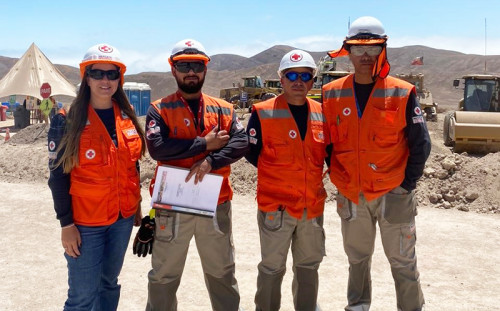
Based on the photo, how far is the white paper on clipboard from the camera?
10.6ft

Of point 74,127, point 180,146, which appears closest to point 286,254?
point 180,146

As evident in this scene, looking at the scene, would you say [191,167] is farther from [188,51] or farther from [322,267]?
[322,267]

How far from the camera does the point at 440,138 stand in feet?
57.1

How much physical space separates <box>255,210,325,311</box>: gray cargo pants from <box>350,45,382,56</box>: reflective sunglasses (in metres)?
1.30

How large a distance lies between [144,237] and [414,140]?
2.12 meters

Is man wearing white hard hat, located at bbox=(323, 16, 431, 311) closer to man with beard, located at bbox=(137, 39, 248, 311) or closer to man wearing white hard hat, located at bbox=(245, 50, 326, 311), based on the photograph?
man wearing white hard hat, located at bbox=(245, 50, 326, 311)

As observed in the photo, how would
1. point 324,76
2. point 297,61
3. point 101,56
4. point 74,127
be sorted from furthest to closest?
point 324,76
point 297,61
point 101,56
point 74,127

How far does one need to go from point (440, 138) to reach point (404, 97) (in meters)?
15.0

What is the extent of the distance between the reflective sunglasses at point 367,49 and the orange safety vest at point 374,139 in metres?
0.22

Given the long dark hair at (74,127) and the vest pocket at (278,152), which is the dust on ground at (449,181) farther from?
the long dark hair at (74,127)

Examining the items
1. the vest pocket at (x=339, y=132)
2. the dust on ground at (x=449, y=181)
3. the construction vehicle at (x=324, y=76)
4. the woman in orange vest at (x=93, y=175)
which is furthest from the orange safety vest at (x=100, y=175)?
the construction vehicle at (x=324, y=76)

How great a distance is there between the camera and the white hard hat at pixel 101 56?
3.04 metres

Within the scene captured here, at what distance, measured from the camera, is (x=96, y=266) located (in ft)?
10.0

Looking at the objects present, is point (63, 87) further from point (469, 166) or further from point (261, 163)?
point (261, 163)
